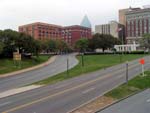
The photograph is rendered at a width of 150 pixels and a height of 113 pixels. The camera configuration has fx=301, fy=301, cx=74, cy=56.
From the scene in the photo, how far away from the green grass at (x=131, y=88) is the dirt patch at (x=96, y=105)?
1.60 m

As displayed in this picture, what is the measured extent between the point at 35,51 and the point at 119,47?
75720 mm

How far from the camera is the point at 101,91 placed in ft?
98.9

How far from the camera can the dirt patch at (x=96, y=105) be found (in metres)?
20.9

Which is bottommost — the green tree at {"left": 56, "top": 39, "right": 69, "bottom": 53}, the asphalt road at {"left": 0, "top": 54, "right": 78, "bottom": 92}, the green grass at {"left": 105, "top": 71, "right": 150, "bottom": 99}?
the asphalt road at {"left": 0, "top": 54, "right": 78, "bottom": 92}

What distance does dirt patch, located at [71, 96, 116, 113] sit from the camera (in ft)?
68.5

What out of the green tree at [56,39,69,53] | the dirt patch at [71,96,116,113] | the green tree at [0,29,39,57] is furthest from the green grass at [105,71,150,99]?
the green tree at [56,39,69,53]

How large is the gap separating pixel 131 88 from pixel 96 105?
10408 millimetres

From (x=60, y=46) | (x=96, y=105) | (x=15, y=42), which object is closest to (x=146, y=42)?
(x=60, y=46)

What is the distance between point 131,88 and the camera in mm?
32125

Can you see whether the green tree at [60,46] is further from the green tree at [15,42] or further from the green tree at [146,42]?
the green tree at [15,42]

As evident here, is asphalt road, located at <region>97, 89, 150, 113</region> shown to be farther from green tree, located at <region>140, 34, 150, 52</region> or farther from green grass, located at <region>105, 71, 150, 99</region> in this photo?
green tree, located at <region>140, 34, 150, 52</region>

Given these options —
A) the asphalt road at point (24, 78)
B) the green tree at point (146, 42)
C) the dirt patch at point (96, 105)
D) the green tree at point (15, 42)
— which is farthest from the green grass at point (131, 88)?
the green tree at point (146, 42)

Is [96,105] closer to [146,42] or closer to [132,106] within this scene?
[132,106]

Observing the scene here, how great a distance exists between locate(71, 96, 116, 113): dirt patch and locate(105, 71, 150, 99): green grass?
1.60 metres
